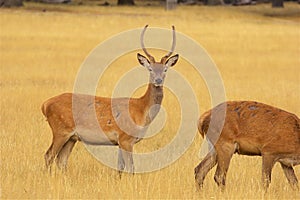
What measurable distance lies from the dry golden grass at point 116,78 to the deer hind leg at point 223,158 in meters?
0.13

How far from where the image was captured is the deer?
31.7 ft

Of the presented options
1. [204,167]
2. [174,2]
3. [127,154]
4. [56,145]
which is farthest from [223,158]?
[174,2]

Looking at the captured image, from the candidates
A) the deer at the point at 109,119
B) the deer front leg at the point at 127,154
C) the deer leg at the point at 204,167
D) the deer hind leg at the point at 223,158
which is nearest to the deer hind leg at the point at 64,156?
the deer at the point at 109,119

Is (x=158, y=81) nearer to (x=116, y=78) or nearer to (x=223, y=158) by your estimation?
(x=223, y=158)

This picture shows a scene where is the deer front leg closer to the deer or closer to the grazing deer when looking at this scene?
the deer

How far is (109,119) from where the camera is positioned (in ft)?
32.3

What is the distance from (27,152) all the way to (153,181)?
7.31ft

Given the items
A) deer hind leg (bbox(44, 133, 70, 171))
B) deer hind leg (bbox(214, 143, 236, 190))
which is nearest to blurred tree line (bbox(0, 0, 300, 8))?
deer hind leg (bbox(44, 133, 70, 171))

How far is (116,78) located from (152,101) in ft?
35.1

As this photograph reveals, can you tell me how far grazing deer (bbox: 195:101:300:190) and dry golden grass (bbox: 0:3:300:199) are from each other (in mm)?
220

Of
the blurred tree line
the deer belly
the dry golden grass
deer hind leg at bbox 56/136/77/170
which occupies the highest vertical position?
the deer belly

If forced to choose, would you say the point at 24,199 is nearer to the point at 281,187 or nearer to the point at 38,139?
the point at 281,187

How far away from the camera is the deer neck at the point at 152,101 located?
9844mm

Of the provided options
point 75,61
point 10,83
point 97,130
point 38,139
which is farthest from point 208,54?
point 97,130
